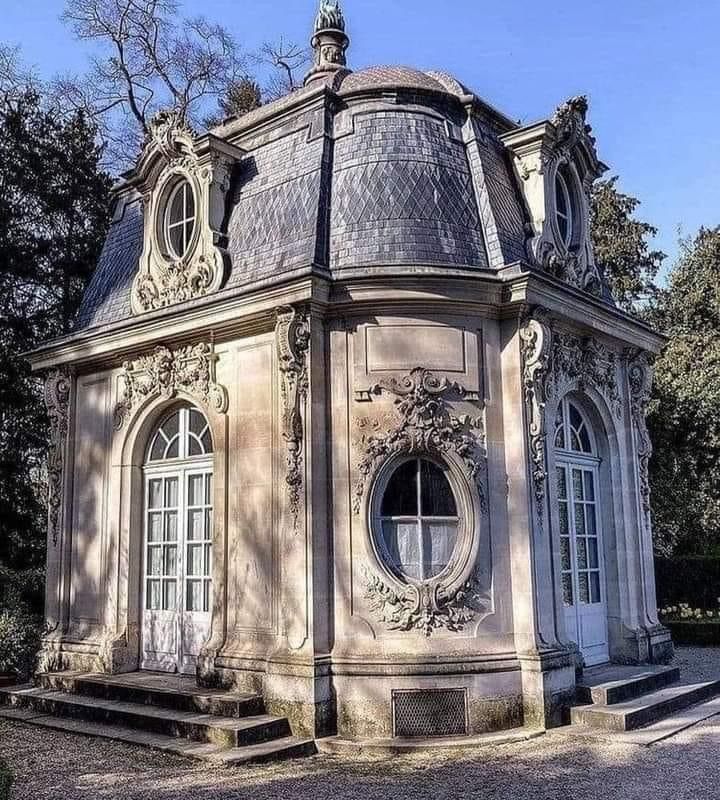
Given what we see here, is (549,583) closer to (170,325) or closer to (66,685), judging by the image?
(170,325)

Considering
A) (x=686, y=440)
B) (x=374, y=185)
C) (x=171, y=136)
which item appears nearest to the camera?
(x=374, y=185)

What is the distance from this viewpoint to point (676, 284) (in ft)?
69.0

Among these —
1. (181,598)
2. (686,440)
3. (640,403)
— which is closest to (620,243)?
(686,440)

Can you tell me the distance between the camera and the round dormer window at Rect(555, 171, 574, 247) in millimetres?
9966

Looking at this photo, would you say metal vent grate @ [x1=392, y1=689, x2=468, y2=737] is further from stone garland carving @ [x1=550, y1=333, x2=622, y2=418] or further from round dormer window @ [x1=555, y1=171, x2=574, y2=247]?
round dormer window @ [x1=555, y1=171, x2=574, y2=247]

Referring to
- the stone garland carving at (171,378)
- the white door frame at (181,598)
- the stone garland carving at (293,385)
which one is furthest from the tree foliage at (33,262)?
the stone garland carving at (293,385)

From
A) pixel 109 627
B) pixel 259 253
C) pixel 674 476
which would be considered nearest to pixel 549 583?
pixel 259 253

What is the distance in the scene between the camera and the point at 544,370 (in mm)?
8375

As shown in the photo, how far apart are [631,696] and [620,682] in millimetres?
168

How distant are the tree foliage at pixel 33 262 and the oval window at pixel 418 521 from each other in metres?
8.68

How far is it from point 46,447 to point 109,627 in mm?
6299

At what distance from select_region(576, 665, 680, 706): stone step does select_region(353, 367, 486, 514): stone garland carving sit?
2.13 m

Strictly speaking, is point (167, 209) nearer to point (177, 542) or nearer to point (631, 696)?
point (177, 542)

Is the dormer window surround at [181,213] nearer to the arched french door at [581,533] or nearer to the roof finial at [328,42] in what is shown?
the roof finial at [328,42]
